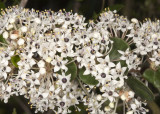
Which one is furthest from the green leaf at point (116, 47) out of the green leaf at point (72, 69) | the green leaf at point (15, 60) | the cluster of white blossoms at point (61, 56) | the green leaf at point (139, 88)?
the green leaf at point (15, 60)

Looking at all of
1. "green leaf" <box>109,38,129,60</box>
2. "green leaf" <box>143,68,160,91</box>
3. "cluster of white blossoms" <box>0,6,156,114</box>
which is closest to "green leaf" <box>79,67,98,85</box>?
"cluster of white blossoms" <box>0,6,156,114</box>

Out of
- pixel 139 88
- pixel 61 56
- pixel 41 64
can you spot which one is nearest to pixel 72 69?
pixel 61 56

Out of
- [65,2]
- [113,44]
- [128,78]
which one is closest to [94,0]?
[65,2]

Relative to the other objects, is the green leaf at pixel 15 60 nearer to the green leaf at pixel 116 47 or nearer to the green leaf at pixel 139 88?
the green leaf at pixel 116 47

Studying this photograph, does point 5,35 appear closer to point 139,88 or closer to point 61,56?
point 61,56

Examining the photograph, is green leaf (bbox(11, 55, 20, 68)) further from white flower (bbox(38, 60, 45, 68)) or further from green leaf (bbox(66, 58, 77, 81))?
green leaf (bbox(66, 58, 77, 81))

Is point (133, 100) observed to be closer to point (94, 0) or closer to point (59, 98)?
point (59, 98)
